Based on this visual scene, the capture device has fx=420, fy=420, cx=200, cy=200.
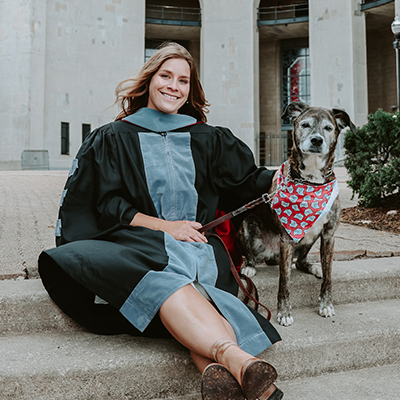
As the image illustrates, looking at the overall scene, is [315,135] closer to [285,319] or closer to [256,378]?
[285,319]

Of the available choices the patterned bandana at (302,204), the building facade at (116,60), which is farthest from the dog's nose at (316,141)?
the building facade at (116,60)

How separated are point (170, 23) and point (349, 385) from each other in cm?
2705

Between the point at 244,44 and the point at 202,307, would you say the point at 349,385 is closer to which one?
the point at 202,307

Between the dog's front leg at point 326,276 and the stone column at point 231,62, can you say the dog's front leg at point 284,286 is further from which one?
the stone column at point 231,62

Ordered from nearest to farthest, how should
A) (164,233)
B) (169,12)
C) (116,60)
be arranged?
(164,233) < (116,60) < (169,12)

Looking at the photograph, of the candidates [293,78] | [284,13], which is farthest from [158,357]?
[284,13]

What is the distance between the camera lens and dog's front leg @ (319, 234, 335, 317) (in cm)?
A: 268

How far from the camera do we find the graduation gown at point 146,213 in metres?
2.15

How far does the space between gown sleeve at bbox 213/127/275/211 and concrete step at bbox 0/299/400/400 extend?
0.91 meters

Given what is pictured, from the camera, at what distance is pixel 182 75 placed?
9.32 feet

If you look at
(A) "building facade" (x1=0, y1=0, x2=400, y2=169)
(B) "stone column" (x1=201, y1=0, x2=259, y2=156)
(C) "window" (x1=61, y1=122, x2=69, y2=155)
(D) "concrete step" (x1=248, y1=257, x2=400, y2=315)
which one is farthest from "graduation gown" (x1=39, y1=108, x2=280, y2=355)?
(C) "window" (x1=61, y1=122, x2=69, y2=155)

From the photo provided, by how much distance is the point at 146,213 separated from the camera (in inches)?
104

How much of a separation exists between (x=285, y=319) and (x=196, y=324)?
0.88m

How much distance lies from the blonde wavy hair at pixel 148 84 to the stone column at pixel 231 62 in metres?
21.7
